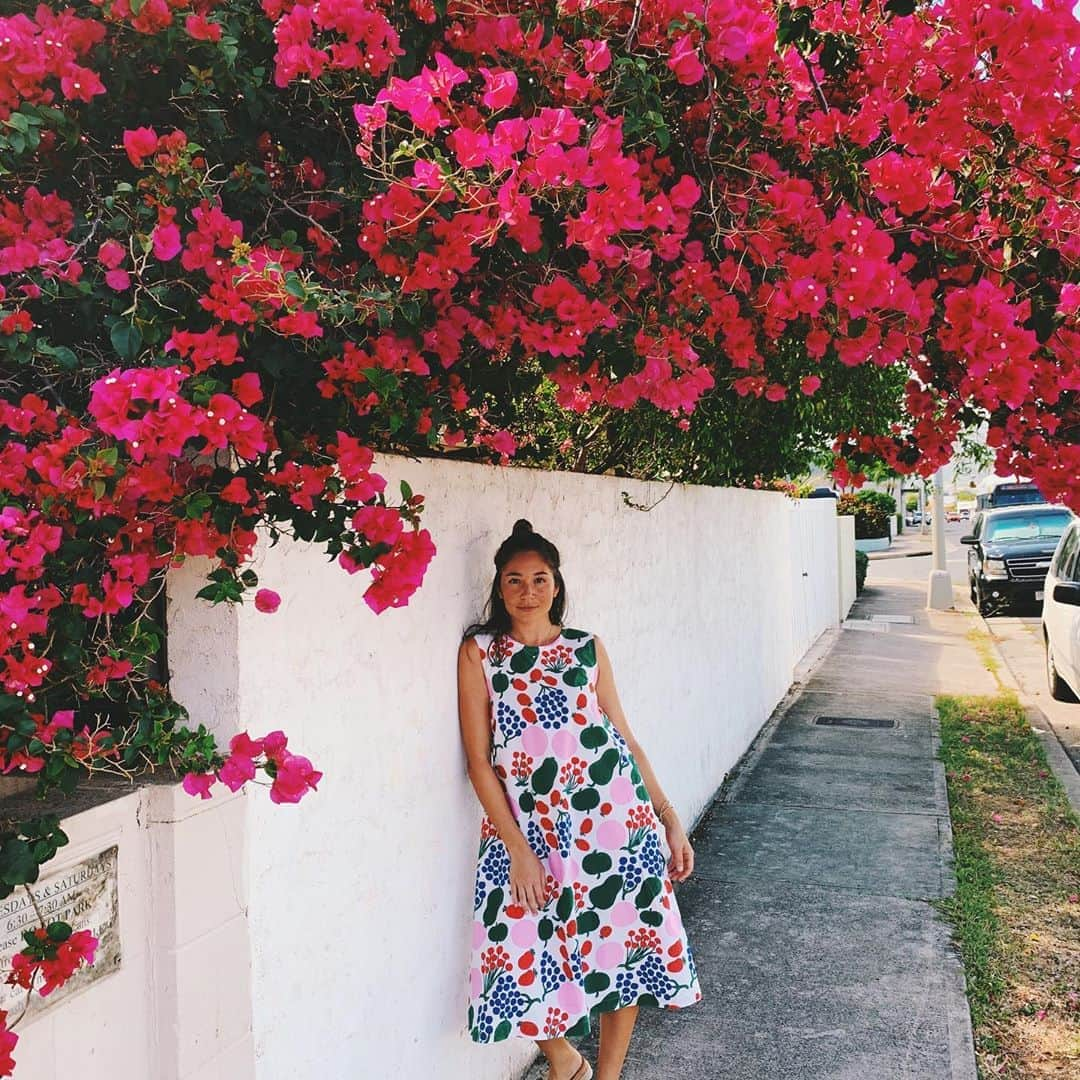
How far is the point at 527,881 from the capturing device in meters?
3.16

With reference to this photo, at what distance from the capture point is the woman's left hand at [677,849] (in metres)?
3.66

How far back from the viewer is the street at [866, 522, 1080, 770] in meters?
9.54

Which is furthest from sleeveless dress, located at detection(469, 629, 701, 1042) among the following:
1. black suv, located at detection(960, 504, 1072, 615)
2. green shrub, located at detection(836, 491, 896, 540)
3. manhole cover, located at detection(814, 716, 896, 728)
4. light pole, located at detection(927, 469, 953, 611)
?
green shrub, located at detection(836, 491, 896, 540)

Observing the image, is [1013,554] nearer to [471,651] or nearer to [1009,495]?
[1009,495]

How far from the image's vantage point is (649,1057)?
3848mm

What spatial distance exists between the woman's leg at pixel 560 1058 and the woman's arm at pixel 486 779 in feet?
1.66

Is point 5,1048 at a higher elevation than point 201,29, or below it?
below

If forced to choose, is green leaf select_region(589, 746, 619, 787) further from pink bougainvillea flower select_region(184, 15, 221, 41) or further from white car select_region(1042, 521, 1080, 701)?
white car select_region(1042, 521, 1080, 701)

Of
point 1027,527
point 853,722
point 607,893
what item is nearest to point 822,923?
point 607,893

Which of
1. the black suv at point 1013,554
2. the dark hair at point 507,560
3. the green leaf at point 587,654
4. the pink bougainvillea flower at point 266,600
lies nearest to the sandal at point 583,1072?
the green leaf at point 587,654

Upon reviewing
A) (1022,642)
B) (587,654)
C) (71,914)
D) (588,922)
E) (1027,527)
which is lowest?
(1022,642)

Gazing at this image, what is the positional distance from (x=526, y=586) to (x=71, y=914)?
1.67m

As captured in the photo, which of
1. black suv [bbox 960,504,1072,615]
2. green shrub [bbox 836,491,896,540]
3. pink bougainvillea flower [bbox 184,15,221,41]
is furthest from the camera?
green shrub [bbox 836,491,896,540]

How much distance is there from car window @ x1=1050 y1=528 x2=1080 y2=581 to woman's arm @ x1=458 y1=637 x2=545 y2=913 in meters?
8.53
